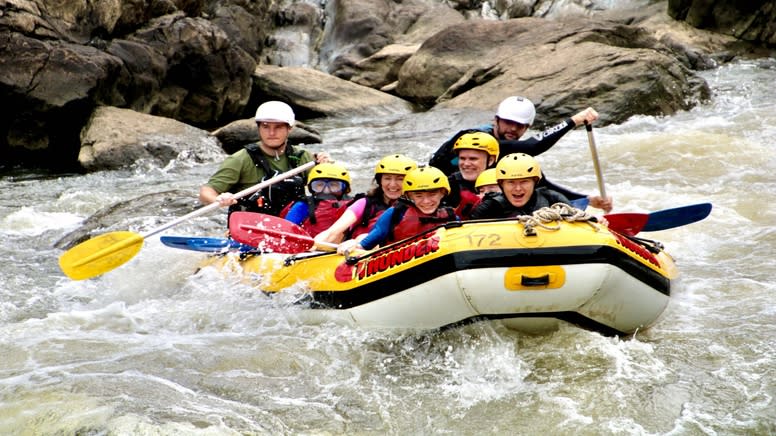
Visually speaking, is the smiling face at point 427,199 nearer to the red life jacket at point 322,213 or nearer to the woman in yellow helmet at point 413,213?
the woman in yellow helmet at point 413,213

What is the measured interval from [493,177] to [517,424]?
1986 millimetres

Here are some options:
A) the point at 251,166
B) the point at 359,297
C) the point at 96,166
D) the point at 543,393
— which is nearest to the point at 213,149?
the point at 96,166

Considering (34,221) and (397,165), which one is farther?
(34,221)

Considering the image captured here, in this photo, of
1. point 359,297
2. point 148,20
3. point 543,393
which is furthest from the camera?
point 148,20

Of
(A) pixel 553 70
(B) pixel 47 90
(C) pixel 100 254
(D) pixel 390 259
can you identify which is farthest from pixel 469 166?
(A) pixel 553 70

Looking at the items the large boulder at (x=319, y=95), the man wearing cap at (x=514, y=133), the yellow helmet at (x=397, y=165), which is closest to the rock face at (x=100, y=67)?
the large boulder at (x=319, y=95)

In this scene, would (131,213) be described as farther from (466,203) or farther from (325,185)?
(466,203)

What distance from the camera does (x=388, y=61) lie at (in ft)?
65.9

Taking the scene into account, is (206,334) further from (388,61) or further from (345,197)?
(388,61)

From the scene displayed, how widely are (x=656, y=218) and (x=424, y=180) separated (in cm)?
165

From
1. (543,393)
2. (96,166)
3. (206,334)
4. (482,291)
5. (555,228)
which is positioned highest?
(555,228)

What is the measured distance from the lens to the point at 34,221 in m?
9.31

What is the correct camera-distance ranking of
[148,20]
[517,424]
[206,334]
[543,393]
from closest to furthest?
1. [517,424]
2. [543,393]
3. [206,334]
4. [148,20]

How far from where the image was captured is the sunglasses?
6273mm
